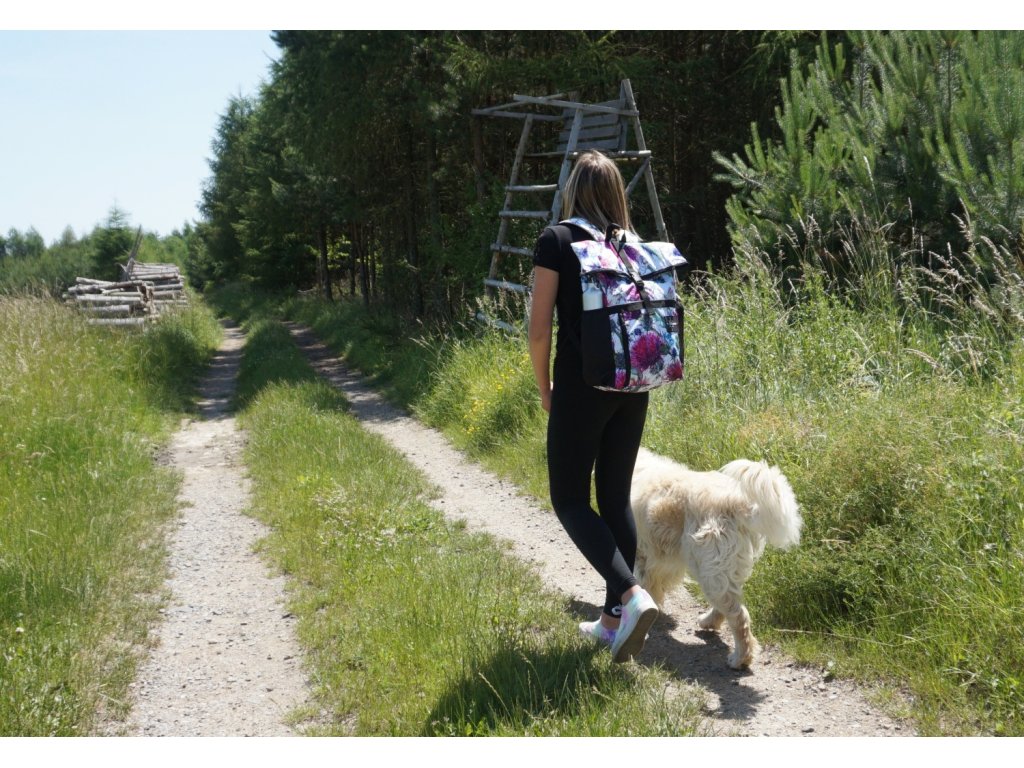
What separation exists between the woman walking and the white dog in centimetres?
28

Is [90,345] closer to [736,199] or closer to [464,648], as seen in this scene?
[736,199]

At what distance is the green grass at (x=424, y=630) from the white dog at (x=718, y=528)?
49 centimetres

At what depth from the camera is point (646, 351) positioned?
3.43m

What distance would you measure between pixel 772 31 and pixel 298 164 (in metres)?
15.9

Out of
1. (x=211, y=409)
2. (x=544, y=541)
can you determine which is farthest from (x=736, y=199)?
(x=211, y=409)

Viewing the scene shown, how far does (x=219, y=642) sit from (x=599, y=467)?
2.26 meters

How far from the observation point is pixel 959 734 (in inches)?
121

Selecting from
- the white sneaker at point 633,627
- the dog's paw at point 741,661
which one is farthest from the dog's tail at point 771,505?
the white sneaker at point 633,627

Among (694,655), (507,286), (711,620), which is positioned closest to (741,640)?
(694,655)

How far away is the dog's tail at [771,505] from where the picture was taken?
3.63m

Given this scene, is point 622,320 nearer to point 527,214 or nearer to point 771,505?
point 771,505

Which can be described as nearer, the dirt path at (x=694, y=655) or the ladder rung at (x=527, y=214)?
the dirt path at (x=694, y=655)

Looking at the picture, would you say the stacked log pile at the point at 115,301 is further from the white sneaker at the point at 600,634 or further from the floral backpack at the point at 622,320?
the floral backpack at the point at 622,320

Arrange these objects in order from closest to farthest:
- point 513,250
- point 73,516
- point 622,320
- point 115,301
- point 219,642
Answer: point 622,320 → point 219,642 → point 73,516 → point 513,250 → point 115,301
